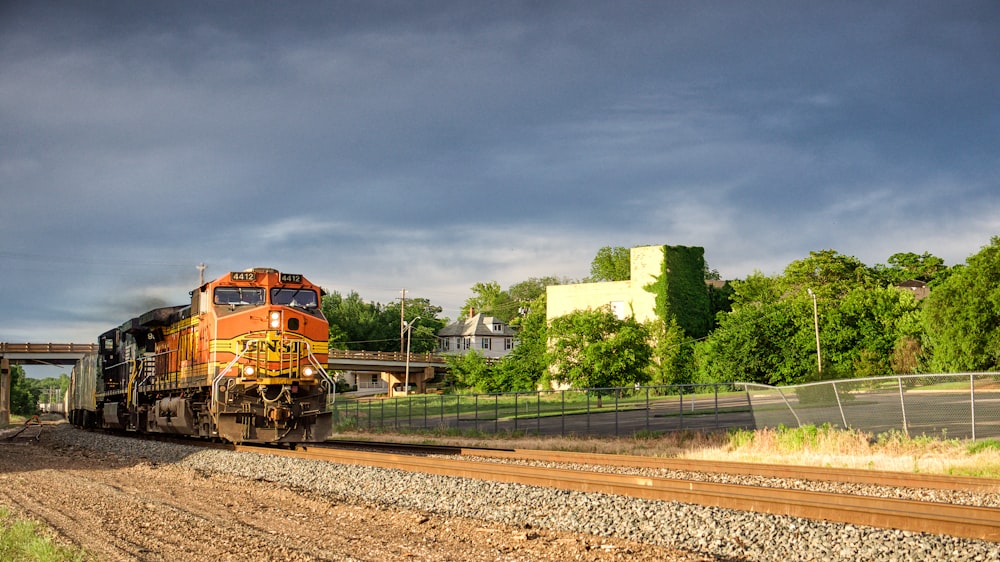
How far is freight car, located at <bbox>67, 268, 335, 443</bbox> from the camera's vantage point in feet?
66.5

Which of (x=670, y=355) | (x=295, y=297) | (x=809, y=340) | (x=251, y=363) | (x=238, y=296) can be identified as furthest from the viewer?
(x=670, y=355)

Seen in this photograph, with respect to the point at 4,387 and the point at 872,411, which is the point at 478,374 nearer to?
the point at 4,387

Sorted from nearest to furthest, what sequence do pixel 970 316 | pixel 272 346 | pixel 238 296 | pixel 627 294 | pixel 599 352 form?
pixel 272 346, pixel 238 296, pixel 970 316, pixel 599 352, pixel 627 294

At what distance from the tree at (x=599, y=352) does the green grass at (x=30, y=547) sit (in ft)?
135

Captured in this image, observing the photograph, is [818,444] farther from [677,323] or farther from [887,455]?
[677,323]

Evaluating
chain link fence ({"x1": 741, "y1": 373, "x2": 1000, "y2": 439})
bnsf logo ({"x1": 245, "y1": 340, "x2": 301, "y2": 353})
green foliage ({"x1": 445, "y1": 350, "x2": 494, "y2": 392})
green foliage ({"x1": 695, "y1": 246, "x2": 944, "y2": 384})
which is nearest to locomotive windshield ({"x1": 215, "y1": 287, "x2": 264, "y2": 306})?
bnsf logo ({"x1": 245, "y1": 340, "x2": 301, "y2": 353})

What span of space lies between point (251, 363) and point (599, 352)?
1279 inches

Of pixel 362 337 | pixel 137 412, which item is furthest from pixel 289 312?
pixel 362 337

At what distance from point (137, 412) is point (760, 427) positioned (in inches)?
745

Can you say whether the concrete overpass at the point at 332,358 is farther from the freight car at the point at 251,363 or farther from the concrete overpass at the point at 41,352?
the freight car at the point at 251,363

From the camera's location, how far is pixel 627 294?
67375mm

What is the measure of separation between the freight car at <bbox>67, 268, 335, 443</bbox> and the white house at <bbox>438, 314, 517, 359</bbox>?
103036 millimetres

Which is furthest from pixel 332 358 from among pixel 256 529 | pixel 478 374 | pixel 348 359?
pixel 256 529

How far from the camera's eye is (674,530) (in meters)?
9.77
